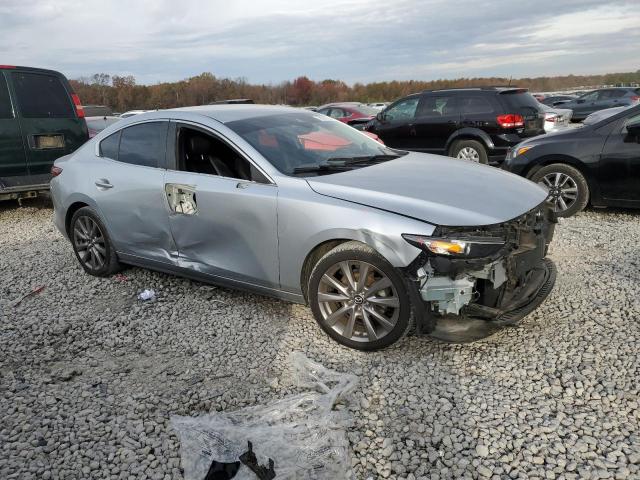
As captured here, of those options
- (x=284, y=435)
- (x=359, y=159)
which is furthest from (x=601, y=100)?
(x=284, y=435)

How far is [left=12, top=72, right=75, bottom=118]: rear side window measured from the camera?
7.59 metres

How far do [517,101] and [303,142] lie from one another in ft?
22.8

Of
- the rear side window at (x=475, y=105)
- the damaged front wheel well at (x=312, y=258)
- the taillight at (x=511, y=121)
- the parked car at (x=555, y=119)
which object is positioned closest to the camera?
the damaged front wheel well at (x=312, y=258)

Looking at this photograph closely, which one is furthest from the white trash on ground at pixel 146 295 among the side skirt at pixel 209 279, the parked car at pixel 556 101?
the parked car at pixel 556 101

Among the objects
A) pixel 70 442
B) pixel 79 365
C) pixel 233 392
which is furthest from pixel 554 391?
pixel 79 365

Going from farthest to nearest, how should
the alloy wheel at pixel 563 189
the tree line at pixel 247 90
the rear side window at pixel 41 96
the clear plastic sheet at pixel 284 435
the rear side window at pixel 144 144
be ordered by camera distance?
the tree line at pixel 247 90 → the rear side window at pixel 41 96 → the alloy wheel at pixel 563 189 → the rear side window at pixel 144 144 → the clear plastic sheet at pixel 284 435

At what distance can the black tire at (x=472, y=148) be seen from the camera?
9844 millimetres

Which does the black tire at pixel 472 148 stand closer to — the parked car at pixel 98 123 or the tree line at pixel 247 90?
the parked car at pixel 98 123

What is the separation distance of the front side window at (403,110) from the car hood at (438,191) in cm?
722

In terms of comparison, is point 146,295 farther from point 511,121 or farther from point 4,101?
point 511,121

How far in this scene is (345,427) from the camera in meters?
2.75

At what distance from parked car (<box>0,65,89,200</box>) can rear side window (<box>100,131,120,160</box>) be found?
10.8ft

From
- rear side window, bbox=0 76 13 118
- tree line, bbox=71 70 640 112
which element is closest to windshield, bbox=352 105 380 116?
rear side window, bbox=0 76 13 118

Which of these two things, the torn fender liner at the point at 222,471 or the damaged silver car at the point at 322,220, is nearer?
the torn fender liner at the point at 222,471
